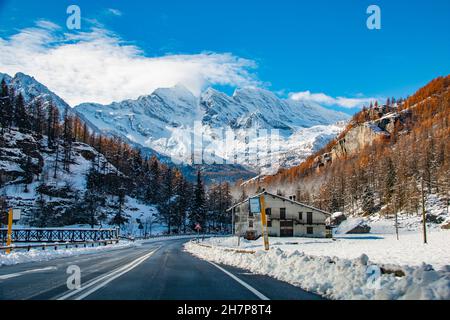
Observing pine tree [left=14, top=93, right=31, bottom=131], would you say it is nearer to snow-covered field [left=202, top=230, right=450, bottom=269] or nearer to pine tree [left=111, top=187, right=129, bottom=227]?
pine tree [left=111, top=187, right=129, bottom=227]

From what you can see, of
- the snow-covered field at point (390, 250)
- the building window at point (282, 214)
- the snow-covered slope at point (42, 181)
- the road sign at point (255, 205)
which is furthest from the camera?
the snow-covered slope at point (42, 181)

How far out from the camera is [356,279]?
9.33 meters

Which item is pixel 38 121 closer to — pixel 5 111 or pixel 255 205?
pixel 5 111

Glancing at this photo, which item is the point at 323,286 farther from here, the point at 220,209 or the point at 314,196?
the point at 314,196

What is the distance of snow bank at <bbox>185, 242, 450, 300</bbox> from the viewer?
736cm

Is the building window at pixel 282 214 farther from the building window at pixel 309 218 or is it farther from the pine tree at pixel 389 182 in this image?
the pine tree at pixel 389 182

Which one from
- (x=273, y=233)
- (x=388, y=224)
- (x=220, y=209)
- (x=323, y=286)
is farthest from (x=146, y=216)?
(x=323, y=286)

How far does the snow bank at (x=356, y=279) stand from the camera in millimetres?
7363

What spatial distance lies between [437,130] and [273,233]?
116314mm

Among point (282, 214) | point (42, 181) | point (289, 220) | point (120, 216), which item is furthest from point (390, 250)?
point (42, 181)

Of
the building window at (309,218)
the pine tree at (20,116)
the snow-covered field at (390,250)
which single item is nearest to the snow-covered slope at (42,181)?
the pine tree at (20,116)
